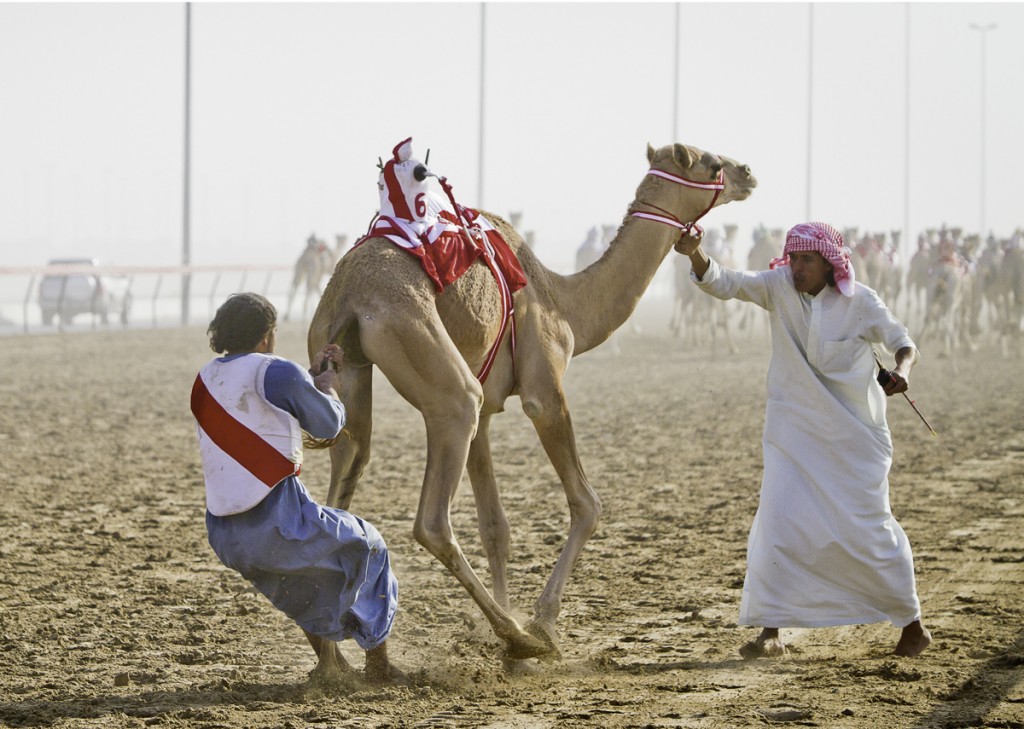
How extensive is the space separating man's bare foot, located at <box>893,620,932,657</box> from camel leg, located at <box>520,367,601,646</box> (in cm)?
153

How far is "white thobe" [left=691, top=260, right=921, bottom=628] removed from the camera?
6207 mm

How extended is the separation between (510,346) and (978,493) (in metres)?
5.44

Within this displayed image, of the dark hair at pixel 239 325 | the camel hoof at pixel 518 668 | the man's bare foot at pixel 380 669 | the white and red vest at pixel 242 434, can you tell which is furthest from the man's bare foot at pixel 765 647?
the dark hair at pixel 239 325

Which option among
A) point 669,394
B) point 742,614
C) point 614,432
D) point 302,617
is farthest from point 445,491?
point 669,394

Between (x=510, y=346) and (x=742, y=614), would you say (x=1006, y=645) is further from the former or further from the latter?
(x=510, y=346)

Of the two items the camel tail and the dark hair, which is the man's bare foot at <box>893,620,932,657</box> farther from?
the dark hair

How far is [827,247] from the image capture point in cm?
631

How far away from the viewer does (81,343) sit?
84.3 feet

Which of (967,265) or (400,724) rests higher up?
(967,265)

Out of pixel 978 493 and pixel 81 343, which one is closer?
pixel 978 493

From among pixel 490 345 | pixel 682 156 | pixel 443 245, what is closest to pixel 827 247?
pixel 682 156

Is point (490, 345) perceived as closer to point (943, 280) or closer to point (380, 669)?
point (380, 669)

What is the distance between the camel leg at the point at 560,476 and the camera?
6488mm

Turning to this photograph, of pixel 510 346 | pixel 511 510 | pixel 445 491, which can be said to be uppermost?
pixel 510 346
